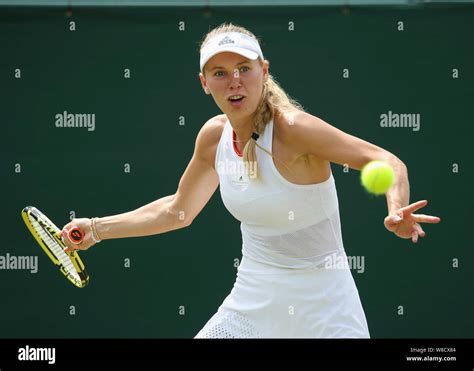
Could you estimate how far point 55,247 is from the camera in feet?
13.6

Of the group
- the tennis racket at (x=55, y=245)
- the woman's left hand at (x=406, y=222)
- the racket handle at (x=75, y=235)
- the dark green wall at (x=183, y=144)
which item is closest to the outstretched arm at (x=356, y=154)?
the woman's left hand at (x=406, y=222)

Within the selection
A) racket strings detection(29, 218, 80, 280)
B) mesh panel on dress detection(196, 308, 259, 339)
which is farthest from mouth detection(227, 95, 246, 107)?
racket strings detection(29, 218, 80, 280)

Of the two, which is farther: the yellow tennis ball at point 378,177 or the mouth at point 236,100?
the mouth at point 236,100

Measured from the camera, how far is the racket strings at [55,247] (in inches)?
162

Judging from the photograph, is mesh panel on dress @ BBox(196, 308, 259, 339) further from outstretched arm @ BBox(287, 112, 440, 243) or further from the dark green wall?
the dark green wall

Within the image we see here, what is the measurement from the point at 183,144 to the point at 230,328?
2129mm

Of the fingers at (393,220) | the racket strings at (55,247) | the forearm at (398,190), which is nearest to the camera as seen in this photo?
the fingers at (393,220)

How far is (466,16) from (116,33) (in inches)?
77.1

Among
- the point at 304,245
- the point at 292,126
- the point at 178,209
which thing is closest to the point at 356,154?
the point at 292,126

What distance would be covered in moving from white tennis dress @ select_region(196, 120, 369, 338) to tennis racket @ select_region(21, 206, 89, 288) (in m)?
1.01

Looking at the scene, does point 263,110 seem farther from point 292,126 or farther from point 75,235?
point 75,235

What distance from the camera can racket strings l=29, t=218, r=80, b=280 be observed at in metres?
4.12

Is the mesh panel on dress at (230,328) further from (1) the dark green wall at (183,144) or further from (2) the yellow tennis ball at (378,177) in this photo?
(1) the dark green wall at (183,144)
